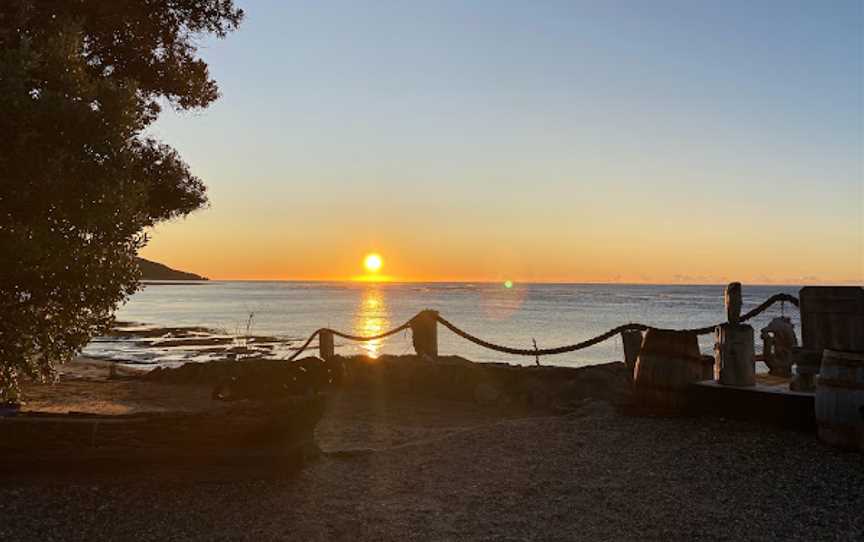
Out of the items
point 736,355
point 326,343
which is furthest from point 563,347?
point 326,343

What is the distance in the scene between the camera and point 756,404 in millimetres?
9766

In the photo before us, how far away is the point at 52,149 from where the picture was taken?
827 centimetres

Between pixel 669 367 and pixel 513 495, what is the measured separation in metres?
4.37

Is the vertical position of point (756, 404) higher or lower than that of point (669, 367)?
lower

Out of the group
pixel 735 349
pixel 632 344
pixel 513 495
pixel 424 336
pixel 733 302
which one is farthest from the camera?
pixel 424 336

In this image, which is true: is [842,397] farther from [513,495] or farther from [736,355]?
[513,495]

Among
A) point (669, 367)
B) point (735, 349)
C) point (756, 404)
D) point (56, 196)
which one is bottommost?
point (756, 404)

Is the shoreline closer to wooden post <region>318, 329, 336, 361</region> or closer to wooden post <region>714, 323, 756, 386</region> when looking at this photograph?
wooden post <region>714, 323, 756, 386</region>

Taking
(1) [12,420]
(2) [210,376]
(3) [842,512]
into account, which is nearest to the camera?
(3) [842,512]

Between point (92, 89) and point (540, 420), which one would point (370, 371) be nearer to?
point (540, 420)

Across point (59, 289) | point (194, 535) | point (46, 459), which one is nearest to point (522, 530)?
point (194, 535)

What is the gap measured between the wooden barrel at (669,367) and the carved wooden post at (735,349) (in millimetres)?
416

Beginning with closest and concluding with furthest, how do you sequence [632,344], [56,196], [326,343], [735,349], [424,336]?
[56,196] < [735,349] < [632,344] < [424,336] < [326,343]

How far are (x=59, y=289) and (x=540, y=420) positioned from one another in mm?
7010
